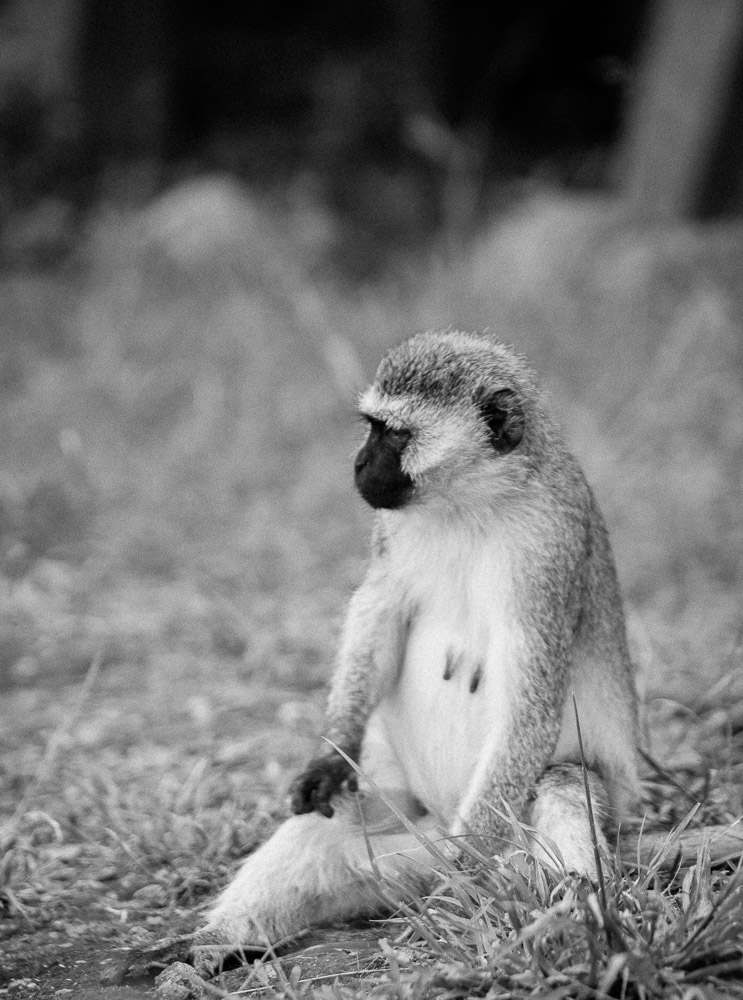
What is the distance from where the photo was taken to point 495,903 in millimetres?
2416

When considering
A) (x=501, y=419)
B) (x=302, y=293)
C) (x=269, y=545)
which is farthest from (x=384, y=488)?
(x=302, y=293)

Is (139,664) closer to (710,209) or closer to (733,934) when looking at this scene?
(733,934)

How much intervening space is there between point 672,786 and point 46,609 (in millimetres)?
2894

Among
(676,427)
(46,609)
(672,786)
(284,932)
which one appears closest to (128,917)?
(284,932)

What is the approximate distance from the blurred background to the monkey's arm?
686mm

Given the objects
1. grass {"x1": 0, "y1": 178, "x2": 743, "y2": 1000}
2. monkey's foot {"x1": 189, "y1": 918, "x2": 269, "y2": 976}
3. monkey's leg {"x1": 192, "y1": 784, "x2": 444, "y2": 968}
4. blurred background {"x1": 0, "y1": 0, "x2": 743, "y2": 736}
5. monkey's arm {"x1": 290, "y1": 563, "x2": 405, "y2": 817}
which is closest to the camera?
grass {"x1": 0, "y1": 178, "x2": 743, "y2": 1000}

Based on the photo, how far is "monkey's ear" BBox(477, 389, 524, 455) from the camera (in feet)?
9.70

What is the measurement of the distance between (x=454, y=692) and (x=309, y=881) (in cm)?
60

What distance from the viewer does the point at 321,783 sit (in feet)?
9.70

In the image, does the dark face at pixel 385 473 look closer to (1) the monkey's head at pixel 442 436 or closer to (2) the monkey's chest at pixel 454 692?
(1) the monkey's head at pixel 442 436

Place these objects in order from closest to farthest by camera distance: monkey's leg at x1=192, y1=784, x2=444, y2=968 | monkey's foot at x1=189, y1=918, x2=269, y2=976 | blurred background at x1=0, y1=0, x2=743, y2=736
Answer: monkey's foot at x1=189, y1=918, x2=269, y2=976 < monkey's leg at x1=192, y1=784, x2=444, y2=968 < blurred background at x1=0, y1=0, x2=743, y2=736

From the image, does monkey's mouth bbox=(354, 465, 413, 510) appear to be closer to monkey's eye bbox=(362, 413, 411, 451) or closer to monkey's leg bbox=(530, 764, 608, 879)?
monkey's eye bbox=(362, 413, 411, 451)

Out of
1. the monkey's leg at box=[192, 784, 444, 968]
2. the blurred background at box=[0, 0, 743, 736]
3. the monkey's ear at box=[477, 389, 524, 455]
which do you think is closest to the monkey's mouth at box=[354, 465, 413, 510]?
the monkey's ear at box=[477, 389, 524, 455]

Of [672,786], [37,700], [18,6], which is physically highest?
[18,6]
